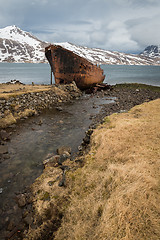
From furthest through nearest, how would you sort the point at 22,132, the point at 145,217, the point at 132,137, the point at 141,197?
the point at 22,132, the point at 132,137, the point at 141,197, the point at 145,217

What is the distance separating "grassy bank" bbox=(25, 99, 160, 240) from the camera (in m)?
2.46

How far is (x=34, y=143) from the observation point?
344 inches

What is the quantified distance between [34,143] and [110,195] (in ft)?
22.0

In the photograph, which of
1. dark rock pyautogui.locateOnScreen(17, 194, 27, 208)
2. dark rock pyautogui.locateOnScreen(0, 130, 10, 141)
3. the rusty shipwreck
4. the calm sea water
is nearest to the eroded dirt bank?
dark rock pyautogui.locateOnScreen(17, 194, 27, 208)

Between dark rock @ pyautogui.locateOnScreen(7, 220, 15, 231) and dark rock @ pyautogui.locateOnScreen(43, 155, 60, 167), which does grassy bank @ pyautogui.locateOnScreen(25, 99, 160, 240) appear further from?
dark rock @ pyautogui.locateOnScreen(7, 220, 15, 231)

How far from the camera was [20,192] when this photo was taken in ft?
16.8

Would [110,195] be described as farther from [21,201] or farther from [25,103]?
[25,103]

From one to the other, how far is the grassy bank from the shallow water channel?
97 cm

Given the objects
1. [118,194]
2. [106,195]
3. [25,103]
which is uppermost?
[25,103]

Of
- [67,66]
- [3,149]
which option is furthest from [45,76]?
[3,149]

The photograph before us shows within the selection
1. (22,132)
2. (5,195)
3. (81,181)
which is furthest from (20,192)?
(22,132)

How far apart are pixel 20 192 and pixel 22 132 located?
5794mm

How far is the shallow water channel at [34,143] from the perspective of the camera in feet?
17.8

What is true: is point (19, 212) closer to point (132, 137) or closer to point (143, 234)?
point (143, 234)
